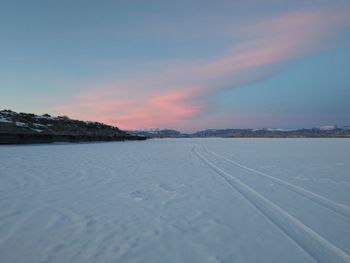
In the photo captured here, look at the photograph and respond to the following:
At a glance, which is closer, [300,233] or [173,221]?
[300,233]

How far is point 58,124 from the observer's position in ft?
93.5

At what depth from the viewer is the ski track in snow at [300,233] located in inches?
82.1

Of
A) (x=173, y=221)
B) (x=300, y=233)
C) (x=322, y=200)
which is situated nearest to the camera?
(x=300, y=233)

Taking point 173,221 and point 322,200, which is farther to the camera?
point 322,200

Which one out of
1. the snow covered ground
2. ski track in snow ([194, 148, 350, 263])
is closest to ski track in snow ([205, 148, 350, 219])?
the snow covered ground

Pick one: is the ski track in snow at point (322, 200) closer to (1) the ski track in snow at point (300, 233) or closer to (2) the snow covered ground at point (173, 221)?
(2) the snow covered ground at point (173, 221)

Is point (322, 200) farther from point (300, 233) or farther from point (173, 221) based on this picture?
point (173, 221)

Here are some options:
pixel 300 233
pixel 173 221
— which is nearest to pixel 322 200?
pixel 300 233

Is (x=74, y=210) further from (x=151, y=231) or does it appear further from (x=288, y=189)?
(x=288, y=189)

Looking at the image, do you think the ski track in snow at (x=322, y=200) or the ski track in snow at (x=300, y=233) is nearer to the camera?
the ski track in snow at (x=300, y=233)

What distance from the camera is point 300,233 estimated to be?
99.8 inches

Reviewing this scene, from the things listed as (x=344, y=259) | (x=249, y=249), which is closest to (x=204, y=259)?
(x=249, y=249)

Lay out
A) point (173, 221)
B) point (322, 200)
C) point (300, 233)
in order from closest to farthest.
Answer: point (300, 233), point (173, 221), point (322, 200)

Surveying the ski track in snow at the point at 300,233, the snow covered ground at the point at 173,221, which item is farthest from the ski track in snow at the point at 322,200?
the ski track in snow at the point at 300,233
